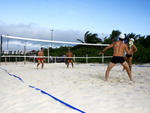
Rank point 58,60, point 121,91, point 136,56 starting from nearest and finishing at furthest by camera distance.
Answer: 1. point 121,91
2. point 136,56
3. point 58,60

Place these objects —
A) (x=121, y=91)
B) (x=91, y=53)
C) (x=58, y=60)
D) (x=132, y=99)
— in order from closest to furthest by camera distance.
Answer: (x=132, y=99), (x=121, y=91), (x=58, y=60), (x=91, y=53)

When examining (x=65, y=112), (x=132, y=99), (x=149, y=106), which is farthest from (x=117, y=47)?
(x=65, y=112)

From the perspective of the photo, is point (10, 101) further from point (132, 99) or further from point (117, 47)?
point (117, 47)

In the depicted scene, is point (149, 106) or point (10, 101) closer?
point (149, 106)

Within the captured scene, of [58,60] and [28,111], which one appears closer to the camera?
[28,111]

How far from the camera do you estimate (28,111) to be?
258 cm

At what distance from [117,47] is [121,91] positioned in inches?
60.8

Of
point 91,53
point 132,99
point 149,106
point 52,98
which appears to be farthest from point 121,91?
point 91,53

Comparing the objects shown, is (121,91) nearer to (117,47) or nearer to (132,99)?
(132,99)

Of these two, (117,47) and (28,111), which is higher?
(117,47)

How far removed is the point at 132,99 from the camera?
3055mm

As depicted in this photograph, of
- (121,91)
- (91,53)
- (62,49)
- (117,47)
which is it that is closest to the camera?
(121,91)

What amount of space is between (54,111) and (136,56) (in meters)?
16.2

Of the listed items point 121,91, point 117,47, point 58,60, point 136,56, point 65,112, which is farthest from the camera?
point 58,60
